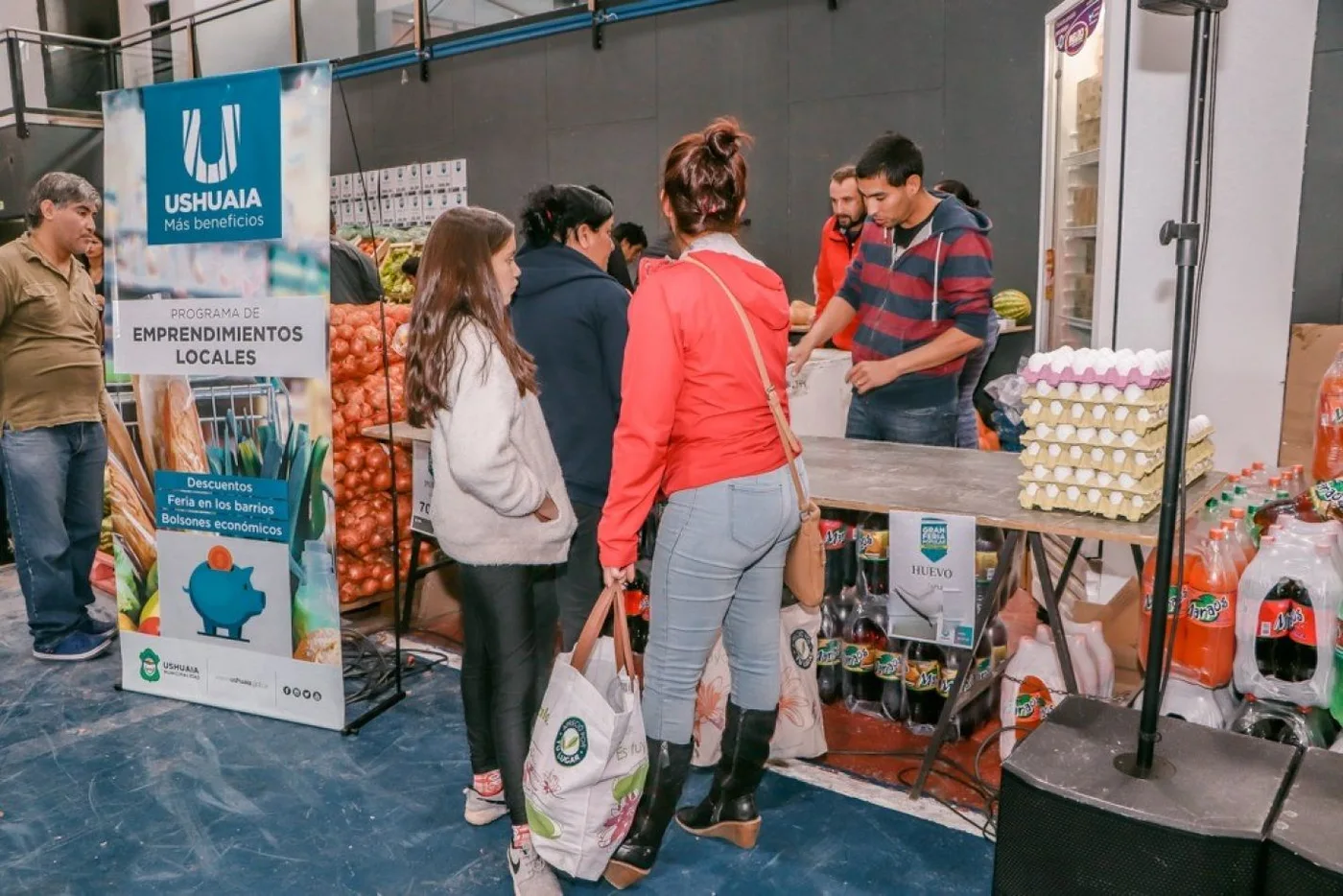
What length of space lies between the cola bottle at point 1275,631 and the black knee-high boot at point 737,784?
1.16 metres

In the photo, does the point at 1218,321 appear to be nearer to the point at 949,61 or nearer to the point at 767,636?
the point at 767,636

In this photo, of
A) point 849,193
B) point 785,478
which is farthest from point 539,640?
point 849,193

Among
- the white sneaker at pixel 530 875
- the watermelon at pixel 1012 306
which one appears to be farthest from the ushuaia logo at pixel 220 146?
the watermelon at pixel 1012 306

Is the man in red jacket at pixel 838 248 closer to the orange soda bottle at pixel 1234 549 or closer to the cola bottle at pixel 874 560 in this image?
the cola bottle at pixel 874 560

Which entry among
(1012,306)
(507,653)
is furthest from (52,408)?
(1012,306)

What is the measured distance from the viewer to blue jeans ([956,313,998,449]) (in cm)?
372

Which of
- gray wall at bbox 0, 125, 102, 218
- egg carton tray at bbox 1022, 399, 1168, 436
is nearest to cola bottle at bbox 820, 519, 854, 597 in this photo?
egg carton tray at bbox 1022, 399, 1168, 436

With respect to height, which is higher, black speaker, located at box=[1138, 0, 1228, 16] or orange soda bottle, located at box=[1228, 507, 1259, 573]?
black speaker, located at box=[1138, 0, 1228, 16]

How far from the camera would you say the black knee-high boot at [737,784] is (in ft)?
7.88

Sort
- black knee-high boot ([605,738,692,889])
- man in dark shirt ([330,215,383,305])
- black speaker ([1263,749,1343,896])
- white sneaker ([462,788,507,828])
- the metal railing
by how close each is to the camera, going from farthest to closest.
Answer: the metal railing, man in dark shirt ([330,215,383,305]), white sneaker ([462,788,507,828]), black knee-high boot ([605,738,692,889]), black speaker ([1263,749,1343,896])

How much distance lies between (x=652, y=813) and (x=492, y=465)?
0.89m

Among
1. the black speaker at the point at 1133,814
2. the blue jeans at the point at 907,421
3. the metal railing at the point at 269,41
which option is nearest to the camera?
the black speaker at the point at 1133,814

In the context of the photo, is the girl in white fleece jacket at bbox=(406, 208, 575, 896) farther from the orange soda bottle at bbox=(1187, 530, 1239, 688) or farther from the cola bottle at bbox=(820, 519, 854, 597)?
the orange soda bottle at bbox=(1187, 530, 1239, 688)

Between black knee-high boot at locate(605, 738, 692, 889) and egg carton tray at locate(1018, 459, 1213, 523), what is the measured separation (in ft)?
3.40
